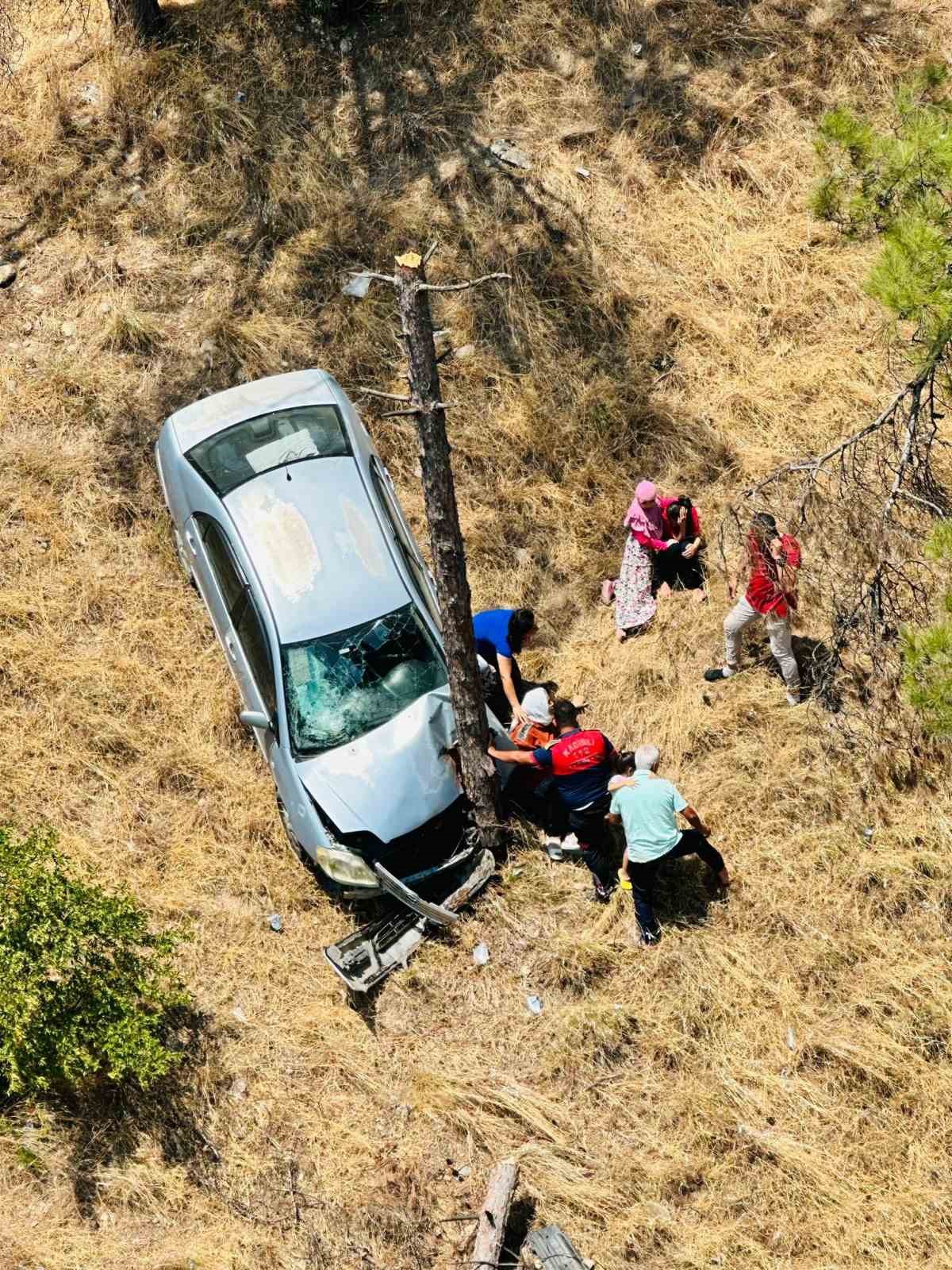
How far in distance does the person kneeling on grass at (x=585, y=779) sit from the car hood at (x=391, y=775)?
14.2 inches

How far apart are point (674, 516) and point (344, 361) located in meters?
3.01

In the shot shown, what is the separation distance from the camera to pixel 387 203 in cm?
988

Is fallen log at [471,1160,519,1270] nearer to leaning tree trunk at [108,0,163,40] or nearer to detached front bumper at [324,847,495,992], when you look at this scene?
detached front bumper at [324,847,495,992]

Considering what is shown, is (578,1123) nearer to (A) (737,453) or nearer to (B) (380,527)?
(B) (380,527)

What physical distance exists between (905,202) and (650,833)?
3.59 metres

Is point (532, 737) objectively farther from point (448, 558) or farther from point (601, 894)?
point (448, 558)

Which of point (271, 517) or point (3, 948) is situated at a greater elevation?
point (271, 517)

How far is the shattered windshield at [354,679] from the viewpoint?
711 centimetres

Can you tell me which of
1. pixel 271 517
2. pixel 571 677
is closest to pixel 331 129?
pixel 271 517

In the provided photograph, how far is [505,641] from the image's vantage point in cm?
769

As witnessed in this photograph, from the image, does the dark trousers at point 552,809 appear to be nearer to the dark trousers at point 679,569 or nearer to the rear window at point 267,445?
the dark trousers at point 679,569

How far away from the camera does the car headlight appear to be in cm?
689

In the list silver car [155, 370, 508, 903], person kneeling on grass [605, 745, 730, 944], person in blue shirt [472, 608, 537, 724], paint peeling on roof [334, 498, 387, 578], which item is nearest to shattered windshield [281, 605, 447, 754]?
silver car [155, 370, 508, 903]

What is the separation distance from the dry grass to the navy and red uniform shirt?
2.14ft
